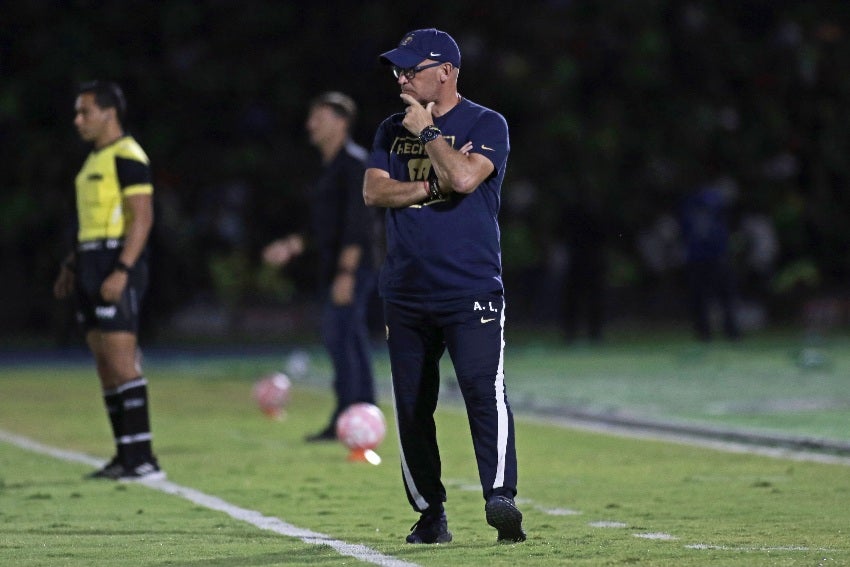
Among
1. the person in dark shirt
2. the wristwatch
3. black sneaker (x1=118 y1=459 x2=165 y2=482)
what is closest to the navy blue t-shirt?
the wristwatch

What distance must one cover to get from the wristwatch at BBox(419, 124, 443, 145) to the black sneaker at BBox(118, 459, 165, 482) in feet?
13.4

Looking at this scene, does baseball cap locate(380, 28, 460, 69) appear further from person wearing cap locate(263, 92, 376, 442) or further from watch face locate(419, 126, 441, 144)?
person wearing cap locate(263, 92, 376, 442)

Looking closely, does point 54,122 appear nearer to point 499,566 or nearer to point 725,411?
point 725,411

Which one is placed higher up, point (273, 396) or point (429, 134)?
point (429, 134)

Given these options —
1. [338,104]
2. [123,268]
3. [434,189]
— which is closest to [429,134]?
[434,189]

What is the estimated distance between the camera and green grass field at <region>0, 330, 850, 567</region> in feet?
23.4

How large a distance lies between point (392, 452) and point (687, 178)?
2082 centimetres

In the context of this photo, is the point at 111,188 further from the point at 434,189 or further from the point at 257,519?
the point at 434,189

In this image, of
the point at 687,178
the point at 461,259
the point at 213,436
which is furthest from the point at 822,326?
the point at 461,259

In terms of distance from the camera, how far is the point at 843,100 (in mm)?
32906

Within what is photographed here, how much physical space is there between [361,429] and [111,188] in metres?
2.28

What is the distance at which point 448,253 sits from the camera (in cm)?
716

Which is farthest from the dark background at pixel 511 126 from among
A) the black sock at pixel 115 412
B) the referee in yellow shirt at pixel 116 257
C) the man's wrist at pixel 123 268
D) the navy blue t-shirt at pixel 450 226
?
the navy blue t-shirt at pixel 450 226

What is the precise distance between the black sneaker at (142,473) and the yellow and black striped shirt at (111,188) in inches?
54.3
